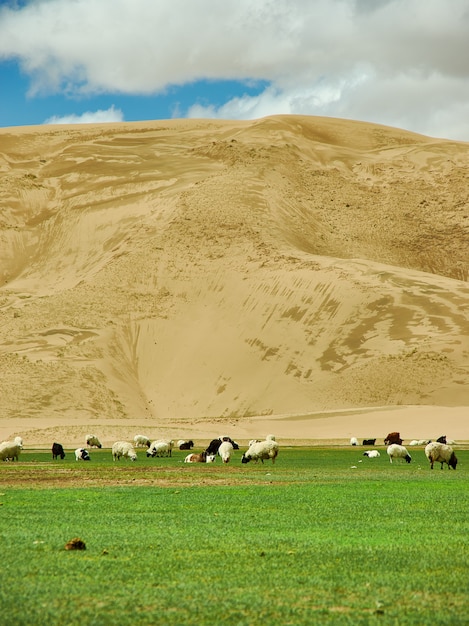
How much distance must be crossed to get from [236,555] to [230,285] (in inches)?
3557

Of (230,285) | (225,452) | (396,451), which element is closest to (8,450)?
(225,452)

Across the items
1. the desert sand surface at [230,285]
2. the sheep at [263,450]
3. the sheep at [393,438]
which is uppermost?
the desert sand surface at [230,285]

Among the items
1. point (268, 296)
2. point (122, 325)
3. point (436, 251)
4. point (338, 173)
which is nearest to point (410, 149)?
point (338, 173)

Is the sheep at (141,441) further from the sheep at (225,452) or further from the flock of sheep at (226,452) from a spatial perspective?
the sheep at (225,452)

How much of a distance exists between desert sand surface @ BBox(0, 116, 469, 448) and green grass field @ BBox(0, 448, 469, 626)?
4268 cm

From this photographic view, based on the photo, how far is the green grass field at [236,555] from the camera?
876 cm

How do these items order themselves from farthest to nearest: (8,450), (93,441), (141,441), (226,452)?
(93,441)
(141,441)
(8,450)
(226,452)

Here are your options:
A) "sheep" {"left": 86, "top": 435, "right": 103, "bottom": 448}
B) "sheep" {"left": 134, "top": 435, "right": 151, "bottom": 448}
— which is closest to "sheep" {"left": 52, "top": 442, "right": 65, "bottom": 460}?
"sheep" {"left": 134, "top": 435, "right": 151, "bottom": 448}

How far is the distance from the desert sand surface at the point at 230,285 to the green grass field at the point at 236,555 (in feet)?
A: 140

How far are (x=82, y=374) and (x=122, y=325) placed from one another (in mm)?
11437

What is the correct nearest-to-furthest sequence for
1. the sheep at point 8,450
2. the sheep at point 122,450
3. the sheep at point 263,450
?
the sheep at point 263,450
the sheep at point 8,450
the sheep at point 122,450

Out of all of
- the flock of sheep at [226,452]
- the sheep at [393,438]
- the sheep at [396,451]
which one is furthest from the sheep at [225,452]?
the sheep at [393,438]

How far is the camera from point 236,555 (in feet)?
38.6

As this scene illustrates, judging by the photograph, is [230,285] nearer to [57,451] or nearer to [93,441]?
[93,441]
